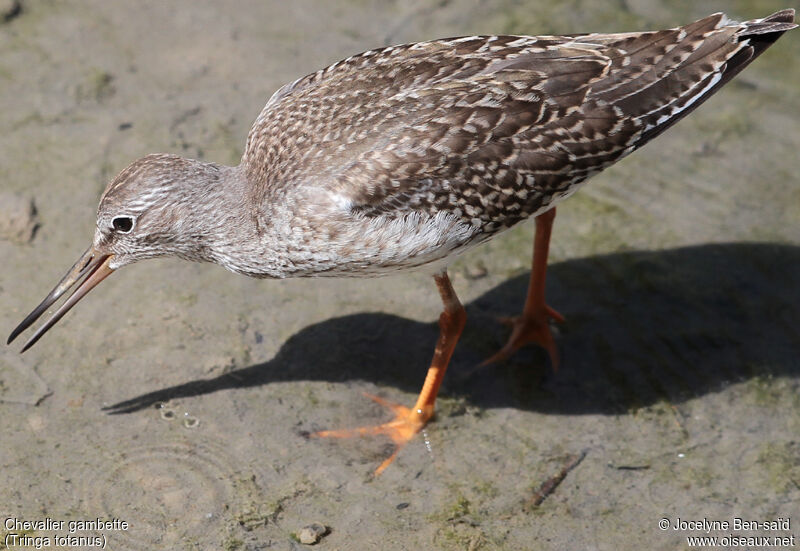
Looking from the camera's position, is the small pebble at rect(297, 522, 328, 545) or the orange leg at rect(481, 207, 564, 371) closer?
the small pebble at rect(297, 522, 328, 545)

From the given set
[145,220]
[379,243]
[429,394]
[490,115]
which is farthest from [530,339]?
[145,220]

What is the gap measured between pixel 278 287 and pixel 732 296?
369 centimetres

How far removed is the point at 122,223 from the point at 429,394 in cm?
242

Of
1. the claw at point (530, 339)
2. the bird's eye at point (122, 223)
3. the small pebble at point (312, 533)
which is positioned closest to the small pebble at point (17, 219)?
the bird's eye at point (122, 223)

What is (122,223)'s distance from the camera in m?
6.04

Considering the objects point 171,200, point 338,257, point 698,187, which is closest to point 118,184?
point 171,200

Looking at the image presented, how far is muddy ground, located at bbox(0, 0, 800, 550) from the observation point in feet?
19.3

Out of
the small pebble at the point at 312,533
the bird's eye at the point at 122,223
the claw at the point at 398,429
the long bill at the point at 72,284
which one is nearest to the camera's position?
the small pebble at the point at 312,533

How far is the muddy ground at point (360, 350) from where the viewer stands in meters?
5.89

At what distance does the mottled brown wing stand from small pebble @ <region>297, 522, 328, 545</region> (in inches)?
78.4

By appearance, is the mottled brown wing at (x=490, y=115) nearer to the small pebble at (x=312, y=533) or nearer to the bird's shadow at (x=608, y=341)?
the bird's shadow at (x=608, y=341)

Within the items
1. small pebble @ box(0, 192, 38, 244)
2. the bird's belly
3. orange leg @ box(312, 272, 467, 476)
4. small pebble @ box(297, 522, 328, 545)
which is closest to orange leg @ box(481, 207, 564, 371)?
orange leg @ box(312, 272, 467, 476)

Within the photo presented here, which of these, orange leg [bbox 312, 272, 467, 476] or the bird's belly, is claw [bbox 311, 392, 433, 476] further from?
the bird's belly

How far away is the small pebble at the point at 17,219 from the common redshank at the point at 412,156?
126 cm
